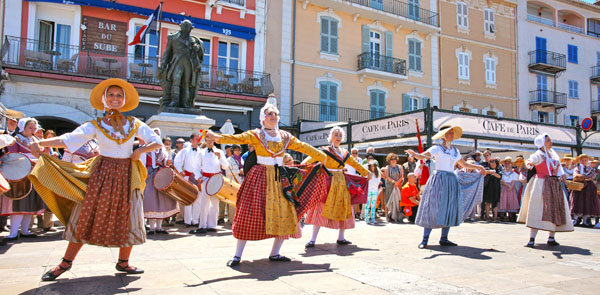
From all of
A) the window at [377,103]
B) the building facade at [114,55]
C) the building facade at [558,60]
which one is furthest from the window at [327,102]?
the building facade at [558,60]

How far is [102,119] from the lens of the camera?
169 inches

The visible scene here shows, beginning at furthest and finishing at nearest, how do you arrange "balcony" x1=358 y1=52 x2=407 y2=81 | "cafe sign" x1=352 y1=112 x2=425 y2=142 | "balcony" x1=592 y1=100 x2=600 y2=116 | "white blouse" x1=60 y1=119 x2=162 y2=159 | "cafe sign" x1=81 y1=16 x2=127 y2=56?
"balcony" x1=592 y1=100 x2=600 y2=116, "balcony" x1=358 y1=52 x2=407 y2=81, "cafe sign" x1=81 y1=16 x2=127 y2=56, "cafe sign" x1=352 y1=112 x2=425 y2=142, "white blouse" x1=60 y1=119 x2=162 y2=159

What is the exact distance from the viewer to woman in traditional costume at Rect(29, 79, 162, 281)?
4.04 metres

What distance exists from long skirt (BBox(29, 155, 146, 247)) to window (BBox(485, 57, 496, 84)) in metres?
26.9

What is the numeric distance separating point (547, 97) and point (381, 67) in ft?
39.4

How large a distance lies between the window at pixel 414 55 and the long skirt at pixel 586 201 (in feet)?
50.9

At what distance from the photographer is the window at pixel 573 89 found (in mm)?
30109

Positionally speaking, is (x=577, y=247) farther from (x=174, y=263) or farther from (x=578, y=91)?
(x=578, y=91)

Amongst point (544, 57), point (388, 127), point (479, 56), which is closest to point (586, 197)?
point (388, 127)

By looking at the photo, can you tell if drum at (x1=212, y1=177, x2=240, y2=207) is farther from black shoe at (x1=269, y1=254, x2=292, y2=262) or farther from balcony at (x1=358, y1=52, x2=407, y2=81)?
balcony at (x1=358, y1=52, x2=407, y2=81)

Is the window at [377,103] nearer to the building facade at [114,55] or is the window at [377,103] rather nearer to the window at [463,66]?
the window at [463,66]

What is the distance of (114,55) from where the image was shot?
18156mm

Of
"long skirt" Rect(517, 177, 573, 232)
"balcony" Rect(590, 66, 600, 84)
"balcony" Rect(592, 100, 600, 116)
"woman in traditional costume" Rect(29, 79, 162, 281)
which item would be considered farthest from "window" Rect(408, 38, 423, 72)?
"woman in traditional costume" Rect(29, 79, 162, 281)

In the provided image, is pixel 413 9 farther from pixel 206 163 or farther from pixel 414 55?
pixel 206 163
